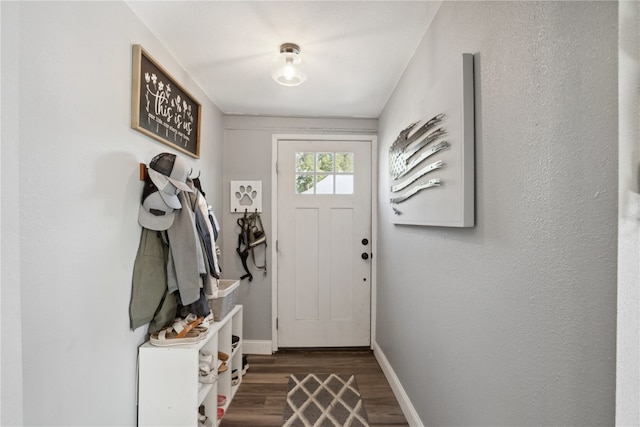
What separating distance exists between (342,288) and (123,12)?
246 centimetres

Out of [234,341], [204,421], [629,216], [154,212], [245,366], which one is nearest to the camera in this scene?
[629,216]

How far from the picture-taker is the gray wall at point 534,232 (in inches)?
22.8

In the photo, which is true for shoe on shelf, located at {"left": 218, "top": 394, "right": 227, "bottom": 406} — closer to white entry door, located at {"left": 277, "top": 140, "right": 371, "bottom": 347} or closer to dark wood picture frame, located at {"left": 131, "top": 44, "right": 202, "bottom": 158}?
white entry door, located at {"left": 277, "top": 140, "right": 371, "bottom": 347}

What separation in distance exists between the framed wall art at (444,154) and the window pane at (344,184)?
1.06 metres

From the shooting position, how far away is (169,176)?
1426 millimetres

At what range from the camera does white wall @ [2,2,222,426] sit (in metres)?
0.63

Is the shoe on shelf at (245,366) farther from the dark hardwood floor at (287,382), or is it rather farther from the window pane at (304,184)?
the window pane at (304,184)

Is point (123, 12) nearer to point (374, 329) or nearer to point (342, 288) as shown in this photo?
point (342, 288)

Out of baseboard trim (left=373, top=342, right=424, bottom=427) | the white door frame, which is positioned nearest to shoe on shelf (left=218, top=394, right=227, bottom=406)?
the white door frame

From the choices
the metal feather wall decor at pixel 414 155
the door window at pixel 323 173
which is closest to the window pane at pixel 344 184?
the door window at pixel 323 173

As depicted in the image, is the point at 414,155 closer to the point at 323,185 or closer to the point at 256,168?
the point at 323,185

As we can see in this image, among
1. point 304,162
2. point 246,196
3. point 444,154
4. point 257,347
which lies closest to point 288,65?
point 444,154

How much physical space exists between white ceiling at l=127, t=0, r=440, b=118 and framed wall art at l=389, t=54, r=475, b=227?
441mm

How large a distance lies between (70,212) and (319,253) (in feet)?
6.52
